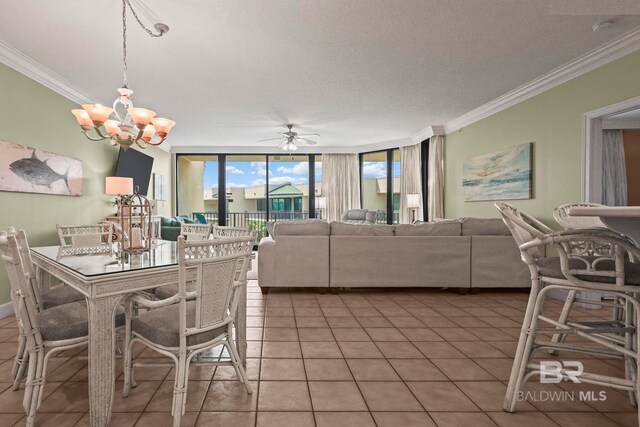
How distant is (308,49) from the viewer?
331 centimetres

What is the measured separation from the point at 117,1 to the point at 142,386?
108 inches

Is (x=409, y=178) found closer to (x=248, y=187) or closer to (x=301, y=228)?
(x=301, y=228)

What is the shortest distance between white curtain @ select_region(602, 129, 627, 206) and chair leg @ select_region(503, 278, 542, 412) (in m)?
4.70

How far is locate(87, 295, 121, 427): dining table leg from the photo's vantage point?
1450 mm

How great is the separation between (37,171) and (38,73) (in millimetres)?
1080

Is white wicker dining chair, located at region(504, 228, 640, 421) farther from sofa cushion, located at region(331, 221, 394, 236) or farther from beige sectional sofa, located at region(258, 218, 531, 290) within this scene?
sofa cushion, located at region(331, 221, 394, 236)

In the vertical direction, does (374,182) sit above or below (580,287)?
above

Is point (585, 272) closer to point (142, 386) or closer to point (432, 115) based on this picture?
point (142, 386)

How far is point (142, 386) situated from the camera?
6.29ft

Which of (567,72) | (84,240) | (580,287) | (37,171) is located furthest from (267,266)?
(567,72)

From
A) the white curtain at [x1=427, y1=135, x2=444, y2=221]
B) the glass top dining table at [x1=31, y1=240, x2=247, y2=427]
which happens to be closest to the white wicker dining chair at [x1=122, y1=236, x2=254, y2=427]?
the glass top dining table at [x1=31, y1=240, x2=247, y2=427]

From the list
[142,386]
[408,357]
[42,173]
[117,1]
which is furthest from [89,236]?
[408,357]

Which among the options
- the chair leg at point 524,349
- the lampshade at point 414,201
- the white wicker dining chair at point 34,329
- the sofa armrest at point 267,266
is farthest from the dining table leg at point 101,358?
the lampshade at point 414,201

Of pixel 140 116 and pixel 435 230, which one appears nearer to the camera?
pixel 140 116
